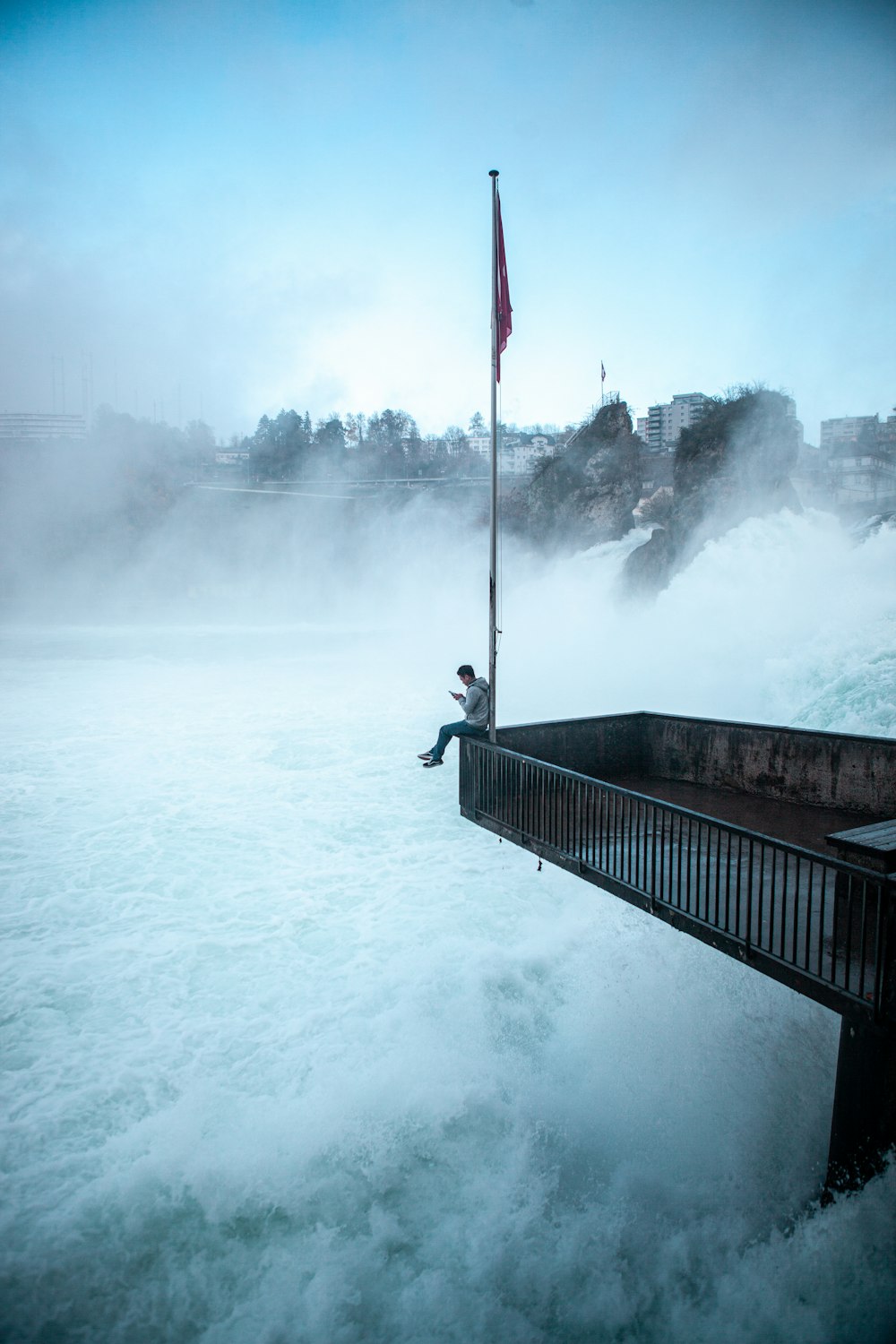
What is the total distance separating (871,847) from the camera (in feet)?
16.4

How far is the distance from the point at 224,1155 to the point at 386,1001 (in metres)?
2.44

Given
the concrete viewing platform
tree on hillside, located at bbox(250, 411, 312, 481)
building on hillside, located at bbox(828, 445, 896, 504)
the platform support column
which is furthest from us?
tree on hillside, located at bbox(250, 411, 312, 481)

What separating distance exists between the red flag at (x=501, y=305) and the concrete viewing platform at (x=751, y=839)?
513cm

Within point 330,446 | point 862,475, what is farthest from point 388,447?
point 862,475

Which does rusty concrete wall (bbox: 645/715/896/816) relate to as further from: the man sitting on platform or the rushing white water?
the man sitting on platform

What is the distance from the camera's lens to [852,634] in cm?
2022

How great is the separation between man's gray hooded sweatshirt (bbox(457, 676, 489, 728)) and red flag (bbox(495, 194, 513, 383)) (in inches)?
177

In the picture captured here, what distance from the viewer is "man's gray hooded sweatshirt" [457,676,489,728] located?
11.8m

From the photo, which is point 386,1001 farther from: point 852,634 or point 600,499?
point 600,499

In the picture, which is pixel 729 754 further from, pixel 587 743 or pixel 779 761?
pixel 587 743

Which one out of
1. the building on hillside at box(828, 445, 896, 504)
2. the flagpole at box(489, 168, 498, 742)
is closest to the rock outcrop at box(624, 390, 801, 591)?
the building on hillside at box(828, 445, 896, 504)

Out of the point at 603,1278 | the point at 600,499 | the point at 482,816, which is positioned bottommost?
the point at 603,1278

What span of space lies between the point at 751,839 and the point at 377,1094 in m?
4.08

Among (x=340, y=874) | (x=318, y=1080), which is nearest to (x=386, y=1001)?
(x=318, y=1080)
